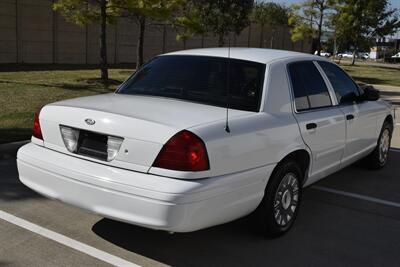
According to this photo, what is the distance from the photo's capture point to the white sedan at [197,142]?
12.0ft

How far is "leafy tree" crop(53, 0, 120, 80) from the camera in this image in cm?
1493

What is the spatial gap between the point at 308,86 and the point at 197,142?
1.85 meters

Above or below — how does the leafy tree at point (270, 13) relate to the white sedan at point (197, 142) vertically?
above

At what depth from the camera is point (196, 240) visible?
4.46 meters

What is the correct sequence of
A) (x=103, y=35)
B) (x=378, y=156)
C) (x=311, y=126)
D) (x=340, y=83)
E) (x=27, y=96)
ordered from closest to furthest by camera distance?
(x=311, y=126), (x=340, y=83), (x=378, y=156), (x=27, y=96), (x=103, y=35)

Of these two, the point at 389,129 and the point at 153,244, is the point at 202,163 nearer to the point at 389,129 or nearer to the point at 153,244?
the point at 153,244

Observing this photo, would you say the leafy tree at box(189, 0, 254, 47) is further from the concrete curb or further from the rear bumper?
the rear bumper

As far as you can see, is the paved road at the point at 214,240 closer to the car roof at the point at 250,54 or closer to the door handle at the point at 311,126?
the door handle at the point at 311,126

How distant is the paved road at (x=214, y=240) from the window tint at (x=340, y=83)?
46.0 inches

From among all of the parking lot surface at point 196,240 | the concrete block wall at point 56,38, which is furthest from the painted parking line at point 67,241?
the concrete block wall at point 56,38

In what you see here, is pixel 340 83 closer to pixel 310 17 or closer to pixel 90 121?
pixel 90 121

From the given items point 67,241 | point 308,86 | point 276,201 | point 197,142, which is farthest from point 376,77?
point 197,142

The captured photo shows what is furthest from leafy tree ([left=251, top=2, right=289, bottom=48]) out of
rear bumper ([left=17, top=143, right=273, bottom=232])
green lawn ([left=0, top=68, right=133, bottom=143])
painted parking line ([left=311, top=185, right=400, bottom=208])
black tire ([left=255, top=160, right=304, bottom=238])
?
rear bumper ([left=17, top=143, right=273, bottom=232])

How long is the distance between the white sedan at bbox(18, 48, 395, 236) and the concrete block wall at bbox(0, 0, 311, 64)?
21.0m
